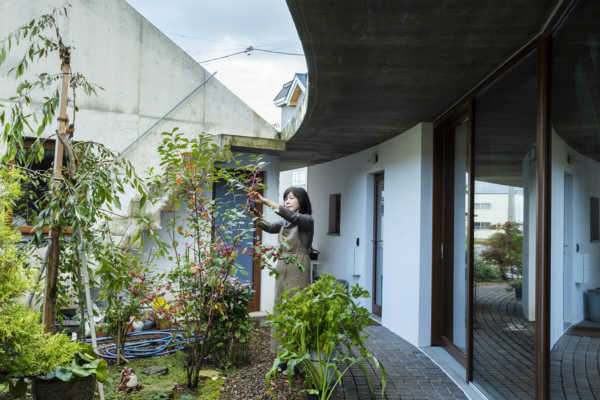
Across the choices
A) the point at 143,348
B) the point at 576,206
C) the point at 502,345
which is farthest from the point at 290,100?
the point at 576,206

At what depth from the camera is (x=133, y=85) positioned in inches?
251

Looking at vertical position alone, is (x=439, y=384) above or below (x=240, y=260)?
below

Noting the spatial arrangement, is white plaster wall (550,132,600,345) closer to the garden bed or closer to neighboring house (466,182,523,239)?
neighboring house (466,182,523,239)

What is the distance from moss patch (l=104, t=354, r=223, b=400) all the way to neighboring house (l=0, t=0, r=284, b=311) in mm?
1806

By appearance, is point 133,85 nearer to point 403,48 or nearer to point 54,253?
point 54,253

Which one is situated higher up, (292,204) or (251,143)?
(251,143)

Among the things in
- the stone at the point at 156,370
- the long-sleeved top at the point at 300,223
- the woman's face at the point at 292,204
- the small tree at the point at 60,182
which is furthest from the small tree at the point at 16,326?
the woman's face at the point at 292,204

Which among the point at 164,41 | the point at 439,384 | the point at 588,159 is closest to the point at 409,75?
the point at 588,159

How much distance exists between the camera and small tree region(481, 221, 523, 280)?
3.16 metres

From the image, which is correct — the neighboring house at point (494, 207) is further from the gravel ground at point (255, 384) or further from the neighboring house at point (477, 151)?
the gravel ground at point (255, 384)

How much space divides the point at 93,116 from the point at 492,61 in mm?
5099

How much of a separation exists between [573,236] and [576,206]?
17cm

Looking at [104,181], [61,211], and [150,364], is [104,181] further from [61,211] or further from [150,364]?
[150,364]

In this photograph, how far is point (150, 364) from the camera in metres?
4.44
